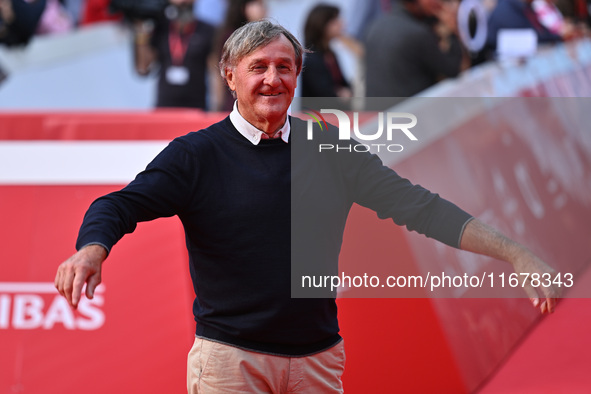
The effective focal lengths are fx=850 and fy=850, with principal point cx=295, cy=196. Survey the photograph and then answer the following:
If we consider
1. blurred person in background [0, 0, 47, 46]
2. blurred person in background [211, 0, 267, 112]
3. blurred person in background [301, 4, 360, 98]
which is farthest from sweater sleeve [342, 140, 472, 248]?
blurred person in background [0, 0, 47, 46]

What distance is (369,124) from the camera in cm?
375

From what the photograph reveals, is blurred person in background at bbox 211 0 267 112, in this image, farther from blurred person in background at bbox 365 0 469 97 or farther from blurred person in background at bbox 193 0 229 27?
blurred person in background at bbox 193 0 229 27

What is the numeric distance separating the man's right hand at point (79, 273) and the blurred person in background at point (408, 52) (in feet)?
14.3

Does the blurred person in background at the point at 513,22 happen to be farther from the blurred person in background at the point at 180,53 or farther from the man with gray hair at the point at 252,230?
the man with gray hair at the point at 252,230

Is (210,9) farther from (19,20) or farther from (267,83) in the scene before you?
(267,83)

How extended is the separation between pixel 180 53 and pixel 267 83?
5.17 meters

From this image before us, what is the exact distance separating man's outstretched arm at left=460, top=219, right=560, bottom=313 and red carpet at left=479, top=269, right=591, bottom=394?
1.40 metres

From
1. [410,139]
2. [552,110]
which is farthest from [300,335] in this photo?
[552,110]

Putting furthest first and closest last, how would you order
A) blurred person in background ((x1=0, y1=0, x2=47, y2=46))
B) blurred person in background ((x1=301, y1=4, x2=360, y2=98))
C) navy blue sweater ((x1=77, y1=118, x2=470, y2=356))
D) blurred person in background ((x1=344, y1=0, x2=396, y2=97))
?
1. blurred person in background ((x1=344, y1=0, x2=396, y2=97))
2. blurred person in background ((x1=0, y1=0, x2=47, y2=46))
3. blurred person in background ((x1=301, y1=4, x2=360, y2=98))
4. navy blue sweater ((x1=77, y1=118, x2=470, y2=356))

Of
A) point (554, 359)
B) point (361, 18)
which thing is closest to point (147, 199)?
point (554, 359)

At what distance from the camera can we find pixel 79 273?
225 centimetres

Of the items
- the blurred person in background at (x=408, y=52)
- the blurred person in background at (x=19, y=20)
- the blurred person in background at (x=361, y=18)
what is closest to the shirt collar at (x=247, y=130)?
the blurred person in background at (x=408, y=52)

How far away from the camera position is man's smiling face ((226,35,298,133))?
2.70 m

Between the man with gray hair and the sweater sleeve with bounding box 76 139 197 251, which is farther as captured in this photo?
the man with gray hair
